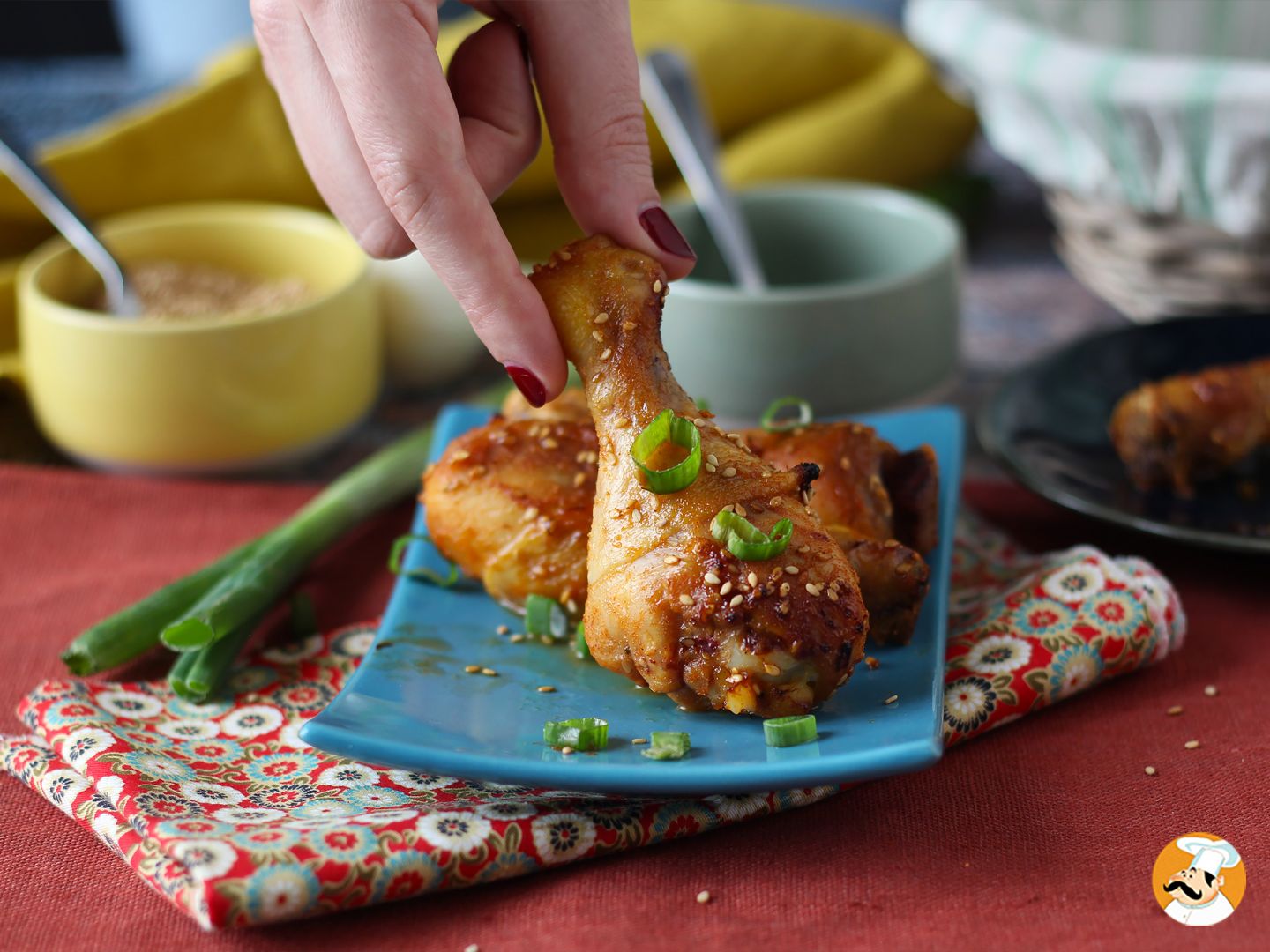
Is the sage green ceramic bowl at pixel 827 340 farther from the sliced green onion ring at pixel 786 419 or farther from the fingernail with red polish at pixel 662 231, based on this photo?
the fingernail with red polish at pixel 662 231

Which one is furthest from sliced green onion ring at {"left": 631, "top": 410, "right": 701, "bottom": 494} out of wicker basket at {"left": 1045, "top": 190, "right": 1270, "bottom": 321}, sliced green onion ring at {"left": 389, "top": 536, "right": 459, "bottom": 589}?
wicker basket at {"left": 1045, "top": 190, "right": 1270, "bottom": 321}

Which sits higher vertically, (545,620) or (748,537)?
(748,537)

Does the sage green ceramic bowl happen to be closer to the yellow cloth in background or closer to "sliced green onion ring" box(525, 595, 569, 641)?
"sliced green onion ring" box(525, 595, 569, 641)

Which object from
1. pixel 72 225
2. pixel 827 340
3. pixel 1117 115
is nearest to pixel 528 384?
pixel 827 340

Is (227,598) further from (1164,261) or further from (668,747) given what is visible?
(1164,261)

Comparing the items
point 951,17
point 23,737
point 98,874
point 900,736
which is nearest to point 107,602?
point 23,737

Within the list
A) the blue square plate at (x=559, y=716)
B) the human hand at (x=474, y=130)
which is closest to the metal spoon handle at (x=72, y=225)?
the human hand at (x=474, y=130)
